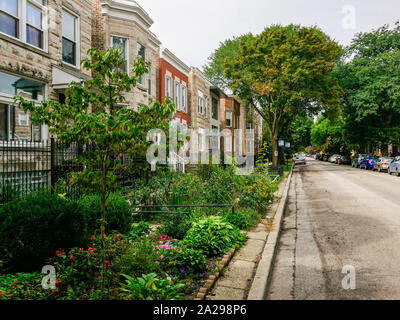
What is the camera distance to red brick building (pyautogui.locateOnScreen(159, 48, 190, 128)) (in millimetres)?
21822

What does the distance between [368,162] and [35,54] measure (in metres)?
34.2

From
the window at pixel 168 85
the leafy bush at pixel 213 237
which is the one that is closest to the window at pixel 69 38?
the window at pixel 168 85

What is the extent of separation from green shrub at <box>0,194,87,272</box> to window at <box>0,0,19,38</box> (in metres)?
7.96

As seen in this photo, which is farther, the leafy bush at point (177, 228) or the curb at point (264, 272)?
the leafy bush at point (177, 228)

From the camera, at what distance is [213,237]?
18.9ft

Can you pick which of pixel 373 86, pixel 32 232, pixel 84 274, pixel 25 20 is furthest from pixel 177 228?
pixel 373 86

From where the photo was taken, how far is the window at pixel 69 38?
507 inches

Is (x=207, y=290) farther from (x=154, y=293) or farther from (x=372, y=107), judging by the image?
(x=372, y=107)

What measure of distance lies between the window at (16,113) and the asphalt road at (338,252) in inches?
342

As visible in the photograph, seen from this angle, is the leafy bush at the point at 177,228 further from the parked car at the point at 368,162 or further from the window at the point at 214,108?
the parked car at the point at 368,162

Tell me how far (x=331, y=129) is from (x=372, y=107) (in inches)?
683

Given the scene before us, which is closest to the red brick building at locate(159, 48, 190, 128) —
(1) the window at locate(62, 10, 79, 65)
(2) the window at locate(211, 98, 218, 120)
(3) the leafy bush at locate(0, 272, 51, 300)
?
(1) the window at locate(62, 10, 79, 65)

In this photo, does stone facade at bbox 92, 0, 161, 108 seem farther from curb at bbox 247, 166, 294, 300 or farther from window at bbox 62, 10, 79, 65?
curb at bbox 247, 166, 294, 300

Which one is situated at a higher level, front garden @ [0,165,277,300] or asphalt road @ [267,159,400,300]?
front garden @ [0,165,277,300]
